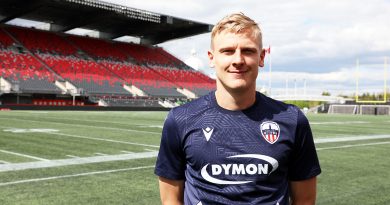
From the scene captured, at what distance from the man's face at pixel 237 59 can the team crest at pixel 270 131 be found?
0.19m

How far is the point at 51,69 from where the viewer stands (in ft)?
127

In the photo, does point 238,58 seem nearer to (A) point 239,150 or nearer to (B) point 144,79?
(A) point 239,150

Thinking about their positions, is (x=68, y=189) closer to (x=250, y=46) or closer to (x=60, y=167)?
(x=60, y=167)

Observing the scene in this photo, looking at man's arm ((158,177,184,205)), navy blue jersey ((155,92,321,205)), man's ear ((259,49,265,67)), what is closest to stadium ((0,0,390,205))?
man's arm ((158,177,184,205))

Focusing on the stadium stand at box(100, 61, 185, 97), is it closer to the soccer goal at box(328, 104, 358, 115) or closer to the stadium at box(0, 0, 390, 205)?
the stadium at box(0, 0, 390, 205)

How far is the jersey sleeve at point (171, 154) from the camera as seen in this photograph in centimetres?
194

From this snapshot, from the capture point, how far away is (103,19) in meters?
43.1

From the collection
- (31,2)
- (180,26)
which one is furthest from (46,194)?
(180,26)

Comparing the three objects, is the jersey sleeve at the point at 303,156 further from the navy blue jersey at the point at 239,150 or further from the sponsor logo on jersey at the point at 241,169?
the sponsor logo on jersey at the point at 241,169

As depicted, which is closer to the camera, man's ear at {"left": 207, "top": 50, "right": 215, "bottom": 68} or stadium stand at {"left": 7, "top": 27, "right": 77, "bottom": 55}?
man's ear at {"left": 207, "top": 50, "right": 215, "bottom": 68}

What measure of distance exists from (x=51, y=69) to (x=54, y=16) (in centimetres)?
616

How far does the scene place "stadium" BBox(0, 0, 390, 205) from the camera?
5.74 metres

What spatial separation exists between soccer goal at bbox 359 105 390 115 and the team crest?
47293 millimetres

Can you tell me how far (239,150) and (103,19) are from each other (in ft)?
142
